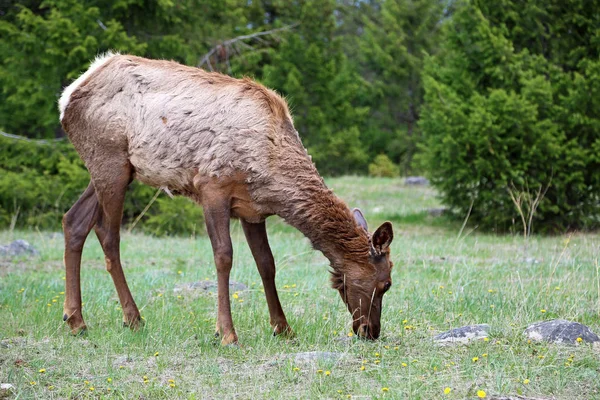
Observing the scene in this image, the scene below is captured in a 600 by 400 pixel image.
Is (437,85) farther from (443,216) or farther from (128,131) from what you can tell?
(128,131)

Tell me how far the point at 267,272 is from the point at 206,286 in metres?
2.03

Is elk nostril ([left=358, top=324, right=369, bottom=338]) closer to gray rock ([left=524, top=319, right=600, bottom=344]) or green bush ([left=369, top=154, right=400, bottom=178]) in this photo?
gray rock ([left=524, top=319, right=600, bottom=344])

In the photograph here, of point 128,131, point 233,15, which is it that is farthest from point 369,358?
point 233,15

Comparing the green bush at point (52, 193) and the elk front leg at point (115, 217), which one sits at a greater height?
the elk front leg at point (115, 217)

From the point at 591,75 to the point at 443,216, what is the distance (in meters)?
3.98

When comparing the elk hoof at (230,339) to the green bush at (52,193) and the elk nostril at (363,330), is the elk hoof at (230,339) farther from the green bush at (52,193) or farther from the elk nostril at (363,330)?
the green bush at (52,193)

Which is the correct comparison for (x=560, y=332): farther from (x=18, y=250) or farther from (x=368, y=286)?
(x=18, y=250)

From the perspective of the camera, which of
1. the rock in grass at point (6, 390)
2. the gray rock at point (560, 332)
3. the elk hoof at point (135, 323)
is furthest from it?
the elk hoof at point (135, 323)

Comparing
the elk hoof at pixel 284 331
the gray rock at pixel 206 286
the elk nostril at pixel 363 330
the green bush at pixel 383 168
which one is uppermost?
the elk nostril at pixel 363 330

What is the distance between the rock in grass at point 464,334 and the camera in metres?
5.86

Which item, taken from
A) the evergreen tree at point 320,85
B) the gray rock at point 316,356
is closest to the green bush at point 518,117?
the gray rock at point 316,356

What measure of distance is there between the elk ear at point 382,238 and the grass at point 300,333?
72 cm

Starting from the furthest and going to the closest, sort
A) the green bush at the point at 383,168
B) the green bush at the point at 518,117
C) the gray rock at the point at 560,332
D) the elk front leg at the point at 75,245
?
1. the green bush at the point at 383,168
2. the green bush at the point at 518,117
3. the elk front leg at the point at 75,245
4. the gray rock at the point at 560,332

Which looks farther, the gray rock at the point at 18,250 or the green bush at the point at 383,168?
the green bush at the point at 383,168
